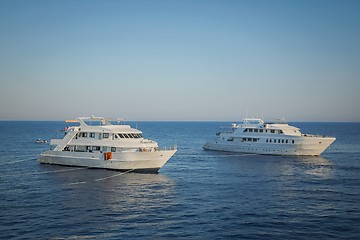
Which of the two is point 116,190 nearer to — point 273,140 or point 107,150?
point 107,150

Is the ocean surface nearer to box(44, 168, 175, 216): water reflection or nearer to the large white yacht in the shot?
box(44, 168, 175, 216): water reflection

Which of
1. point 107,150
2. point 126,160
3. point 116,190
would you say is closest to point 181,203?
point 116,190

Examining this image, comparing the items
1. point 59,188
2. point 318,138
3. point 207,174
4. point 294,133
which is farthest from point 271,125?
point 59,188

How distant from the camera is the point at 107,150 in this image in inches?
2041

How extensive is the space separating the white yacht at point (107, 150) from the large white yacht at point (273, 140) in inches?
1269

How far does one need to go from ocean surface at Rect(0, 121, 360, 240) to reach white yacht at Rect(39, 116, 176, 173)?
63.1 inches

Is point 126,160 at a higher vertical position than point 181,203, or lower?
higher

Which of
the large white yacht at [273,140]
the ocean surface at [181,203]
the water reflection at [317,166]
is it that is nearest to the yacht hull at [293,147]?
the large white yacht at [273,140]

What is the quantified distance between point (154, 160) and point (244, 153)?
34327mm

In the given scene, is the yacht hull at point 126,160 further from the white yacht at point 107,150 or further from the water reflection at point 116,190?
the water reflection at point 116,190

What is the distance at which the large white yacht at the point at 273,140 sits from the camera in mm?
72562

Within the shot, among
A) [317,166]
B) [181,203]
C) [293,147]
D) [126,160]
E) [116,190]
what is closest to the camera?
[181,203]

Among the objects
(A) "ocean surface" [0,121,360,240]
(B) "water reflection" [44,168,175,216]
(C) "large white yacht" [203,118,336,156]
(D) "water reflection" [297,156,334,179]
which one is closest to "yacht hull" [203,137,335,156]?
(C) "large white yacht" [203,118,336,156]

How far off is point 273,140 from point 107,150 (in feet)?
129
